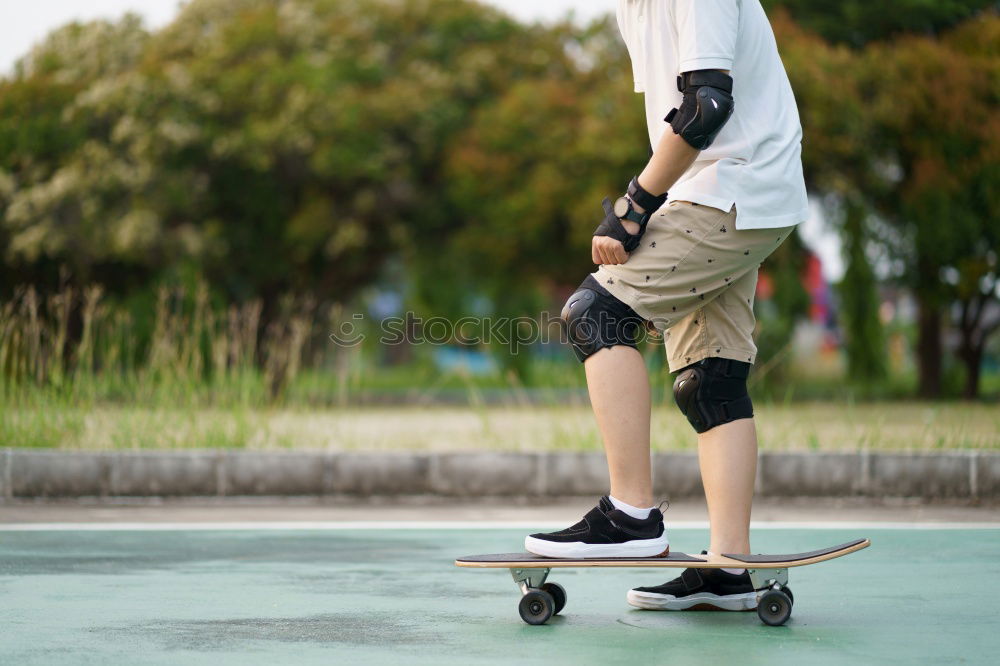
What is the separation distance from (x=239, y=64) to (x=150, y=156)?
2472 millimetres

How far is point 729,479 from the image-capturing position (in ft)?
13.7

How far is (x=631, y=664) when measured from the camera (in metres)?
3.50

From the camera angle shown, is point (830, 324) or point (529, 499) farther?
point (830, 324)

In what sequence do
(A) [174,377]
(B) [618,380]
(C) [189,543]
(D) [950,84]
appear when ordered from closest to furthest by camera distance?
(B) [618,380], (C) [189,543], (A) [174,377], (D) [950,84]

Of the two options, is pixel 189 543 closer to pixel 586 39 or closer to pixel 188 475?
pixel 188 475

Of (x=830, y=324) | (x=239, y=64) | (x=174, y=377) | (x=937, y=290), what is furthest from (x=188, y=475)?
(x=830, y=324)

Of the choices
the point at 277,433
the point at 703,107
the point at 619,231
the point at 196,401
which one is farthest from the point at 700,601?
the point at 196,401

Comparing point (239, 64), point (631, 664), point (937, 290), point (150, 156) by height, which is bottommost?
point (631, 664)

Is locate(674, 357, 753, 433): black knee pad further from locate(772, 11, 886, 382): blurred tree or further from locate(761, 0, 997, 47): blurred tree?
locate(761, 0, 997, 47): blurred tree

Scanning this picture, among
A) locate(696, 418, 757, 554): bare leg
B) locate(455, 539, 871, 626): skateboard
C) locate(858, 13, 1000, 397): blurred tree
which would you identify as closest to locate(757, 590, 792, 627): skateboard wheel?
locate(455, 539, 871, 626): skateboard

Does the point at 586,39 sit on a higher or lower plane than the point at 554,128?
higher

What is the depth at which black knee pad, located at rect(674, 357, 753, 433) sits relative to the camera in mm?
4254

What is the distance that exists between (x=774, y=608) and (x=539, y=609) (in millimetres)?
643

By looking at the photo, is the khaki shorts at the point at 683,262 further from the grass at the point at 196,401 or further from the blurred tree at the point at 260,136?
the blurred tree at the point at 260,136
